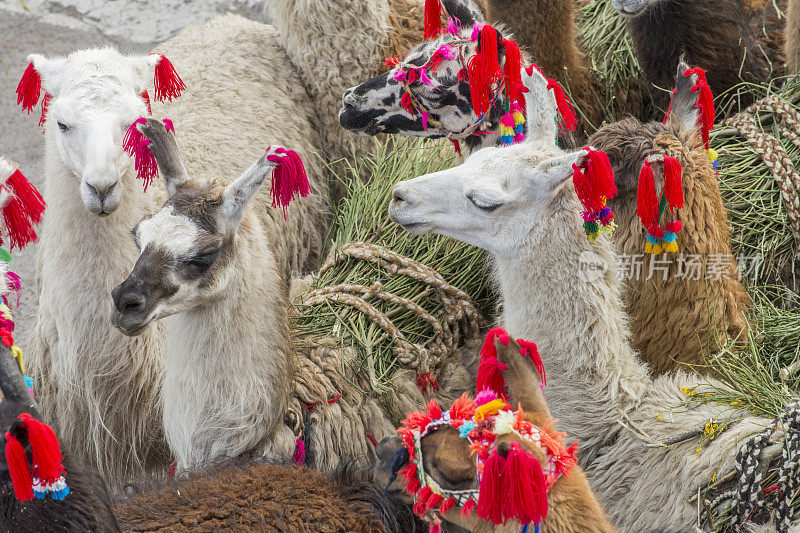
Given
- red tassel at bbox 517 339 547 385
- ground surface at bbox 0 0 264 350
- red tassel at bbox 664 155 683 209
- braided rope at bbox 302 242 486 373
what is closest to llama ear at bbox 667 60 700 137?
red tassel at bbox 664 155 683 209

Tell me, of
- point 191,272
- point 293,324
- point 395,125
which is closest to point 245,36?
point 395,125

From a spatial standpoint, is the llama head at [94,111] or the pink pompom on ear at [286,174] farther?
the llama head at [94,111]

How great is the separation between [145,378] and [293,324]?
548mm

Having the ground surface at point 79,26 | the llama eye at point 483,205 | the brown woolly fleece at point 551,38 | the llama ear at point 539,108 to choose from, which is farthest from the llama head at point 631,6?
the ground surface at point 79,26

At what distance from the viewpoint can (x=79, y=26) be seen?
7.12m

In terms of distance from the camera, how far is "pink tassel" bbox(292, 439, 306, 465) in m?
2.55

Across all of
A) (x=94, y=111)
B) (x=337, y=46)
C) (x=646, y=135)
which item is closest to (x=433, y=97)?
(x=646, y=135)

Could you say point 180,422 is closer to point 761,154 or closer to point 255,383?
point 255,383

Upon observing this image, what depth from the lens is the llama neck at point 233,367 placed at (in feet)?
7.85

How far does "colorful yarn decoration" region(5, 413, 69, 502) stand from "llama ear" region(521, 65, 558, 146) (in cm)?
169

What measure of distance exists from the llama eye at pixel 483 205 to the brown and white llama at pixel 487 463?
582 millimetres

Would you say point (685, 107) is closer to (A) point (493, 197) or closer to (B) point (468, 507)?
(A) point (493, 197)

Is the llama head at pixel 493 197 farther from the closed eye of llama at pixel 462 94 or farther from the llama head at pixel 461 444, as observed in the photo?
the llama head at pixel 461 444

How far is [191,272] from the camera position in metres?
2.28
